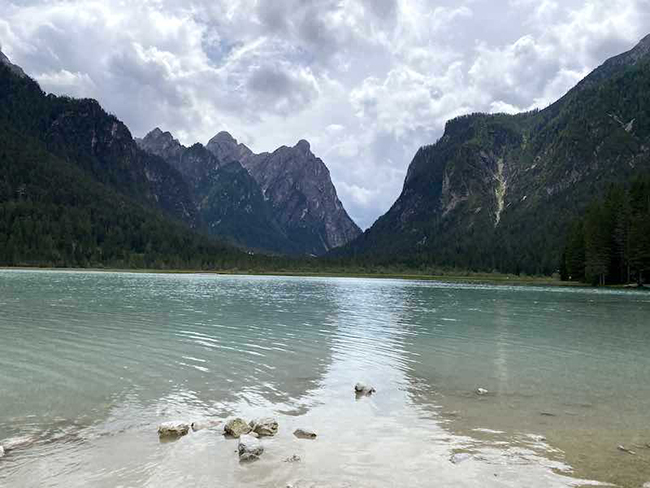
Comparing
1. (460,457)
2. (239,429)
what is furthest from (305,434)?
(460,457)

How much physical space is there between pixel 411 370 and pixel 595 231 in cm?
11266

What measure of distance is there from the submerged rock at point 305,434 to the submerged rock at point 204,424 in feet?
8.24

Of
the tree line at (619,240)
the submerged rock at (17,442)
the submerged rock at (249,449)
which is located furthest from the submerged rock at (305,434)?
the tree line at (619,240)

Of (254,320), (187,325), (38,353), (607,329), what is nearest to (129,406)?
(38,353)

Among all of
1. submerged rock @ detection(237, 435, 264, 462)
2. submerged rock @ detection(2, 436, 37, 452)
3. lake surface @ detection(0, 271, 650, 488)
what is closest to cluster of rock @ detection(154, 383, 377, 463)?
submerged rock @ detection(237, 435, 264, 462)

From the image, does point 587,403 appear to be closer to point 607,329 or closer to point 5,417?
point 5,417

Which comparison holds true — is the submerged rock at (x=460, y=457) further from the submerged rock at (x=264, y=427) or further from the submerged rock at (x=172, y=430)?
the submerged rock at (x=172, y=430)

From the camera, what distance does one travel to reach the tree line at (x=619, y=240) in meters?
107

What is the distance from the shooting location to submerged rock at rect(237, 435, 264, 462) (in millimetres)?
12008

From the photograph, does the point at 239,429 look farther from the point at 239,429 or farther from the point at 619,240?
the point at 619,240

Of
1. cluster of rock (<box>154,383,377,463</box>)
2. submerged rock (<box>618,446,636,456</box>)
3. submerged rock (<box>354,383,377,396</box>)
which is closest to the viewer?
submerged rock (<box>618,446,636,456</box>)

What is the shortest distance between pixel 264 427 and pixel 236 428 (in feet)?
2.62

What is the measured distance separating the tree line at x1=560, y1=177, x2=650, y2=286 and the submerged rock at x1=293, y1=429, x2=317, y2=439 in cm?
11200

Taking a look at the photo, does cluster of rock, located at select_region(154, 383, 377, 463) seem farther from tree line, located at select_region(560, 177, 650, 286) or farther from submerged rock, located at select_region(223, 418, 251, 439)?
tree line, located at select_region(560, 177, 650, 286)
